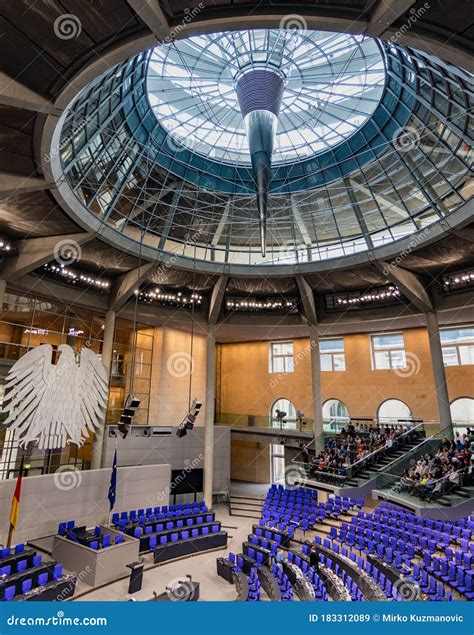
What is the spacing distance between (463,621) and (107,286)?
23.3 m

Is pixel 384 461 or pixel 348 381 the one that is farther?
pixel 348 381

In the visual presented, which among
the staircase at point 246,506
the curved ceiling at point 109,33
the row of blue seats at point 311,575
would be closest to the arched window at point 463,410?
the staircase at point 246,506

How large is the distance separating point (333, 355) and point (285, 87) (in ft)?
68.6

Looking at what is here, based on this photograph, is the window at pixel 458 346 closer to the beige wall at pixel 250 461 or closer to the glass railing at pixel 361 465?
the glass railing at pixel 361 465

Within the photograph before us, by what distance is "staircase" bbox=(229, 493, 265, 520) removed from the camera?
81.7 ft

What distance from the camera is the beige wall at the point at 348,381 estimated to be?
28031mm

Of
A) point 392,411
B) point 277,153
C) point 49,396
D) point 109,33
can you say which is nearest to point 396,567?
point 49,396

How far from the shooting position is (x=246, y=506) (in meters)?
26.3

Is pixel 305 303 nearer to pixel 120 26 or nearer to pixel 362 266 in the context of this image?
pixel 362 266

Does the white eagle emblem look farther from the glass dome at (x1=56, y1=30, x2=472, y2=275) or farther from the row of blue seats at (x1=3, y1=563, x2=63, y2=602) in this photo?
the glass dome at (x1=56, y1=30, x2=472, y2=275)

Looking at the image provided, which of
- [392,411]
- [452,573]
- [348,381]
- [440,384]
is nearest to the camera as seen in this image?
[452,573]

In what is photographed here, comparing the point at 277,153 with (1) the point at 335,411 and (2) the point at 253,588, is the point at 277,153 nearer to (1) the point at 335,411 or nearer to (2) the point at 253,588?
(1) the point at 335,411

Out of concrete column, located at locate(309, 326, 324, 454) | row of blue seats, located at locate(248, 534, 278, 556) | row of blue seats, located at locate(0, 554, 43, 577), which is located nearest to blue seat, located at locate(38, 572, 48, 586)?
row of blue seats, located at locate(0, 554, 43, 577)

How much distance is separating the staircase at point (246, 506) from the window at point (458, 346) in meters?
17.0
